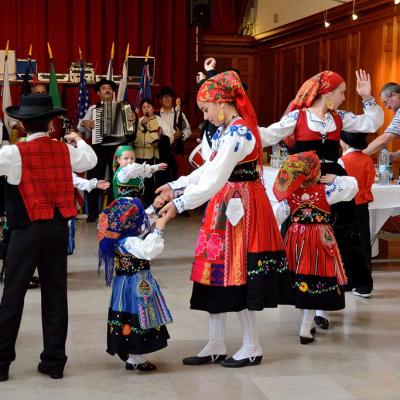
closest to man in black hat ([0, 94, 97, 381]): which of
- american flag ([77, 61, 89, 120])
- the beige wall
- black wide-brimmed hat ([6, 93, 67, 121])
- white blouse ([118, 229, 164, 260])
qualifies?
black wide-brimmed hat ([6, 93, 67, 121])

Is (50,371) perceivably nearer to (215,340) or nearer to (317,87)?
(215,340)

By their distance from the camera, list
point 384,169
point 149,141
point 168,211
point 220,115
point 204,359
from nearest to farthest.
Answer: point 168,211 → point 220,115 → point 204,359 → point 384,169 → point 149,141

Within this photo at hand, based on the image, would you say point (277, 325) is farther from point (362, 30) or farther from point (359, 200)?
point (362, 30)

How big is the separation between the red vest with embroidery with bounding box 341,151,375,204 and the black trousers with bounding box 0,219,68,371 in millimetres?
2620

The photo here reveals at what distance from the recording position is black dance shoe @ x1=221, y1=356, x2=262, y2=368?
4000 mm

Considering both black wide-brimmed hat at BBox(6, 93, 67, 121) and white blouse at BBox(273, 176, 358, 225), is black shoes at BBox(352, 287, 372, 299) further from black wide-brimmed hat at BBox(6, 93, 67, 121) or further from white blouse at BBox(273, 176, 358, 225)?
black wide-brimmed hat at BBox(6, 93, 67, 121)

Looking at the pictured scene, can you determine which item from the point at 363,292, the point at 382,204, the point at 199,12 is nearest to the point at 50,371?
the point at 363,292

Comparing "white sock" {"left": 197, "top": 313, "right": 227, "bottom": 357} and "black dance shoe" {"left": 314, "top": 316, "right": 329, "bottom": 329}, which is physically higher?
"white sock" {"left": 197, "top": 313, "right": 227, "bottom": 357}

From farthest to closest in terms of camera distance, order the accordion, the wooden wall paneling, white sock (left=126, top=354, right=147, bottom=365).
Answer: the wooden wall paneling → the accordion → white sock (left=126, top=354, right=147, bottom=365)

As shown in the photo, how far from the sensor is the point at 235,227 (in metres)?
3.86

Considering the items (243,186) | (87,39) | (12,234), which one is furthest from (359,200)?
(87,39)

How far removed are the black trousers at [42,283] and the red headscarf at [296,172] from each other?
126 cm

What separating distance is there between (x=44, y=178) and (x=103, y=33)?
9026 mm

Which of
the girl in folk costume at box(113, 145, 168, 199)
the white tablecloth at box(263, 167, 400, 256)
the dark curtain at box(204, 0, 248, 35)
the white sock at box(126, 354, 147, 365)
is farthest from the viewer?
the dark curtain at box(204, 0, 248, 35)
